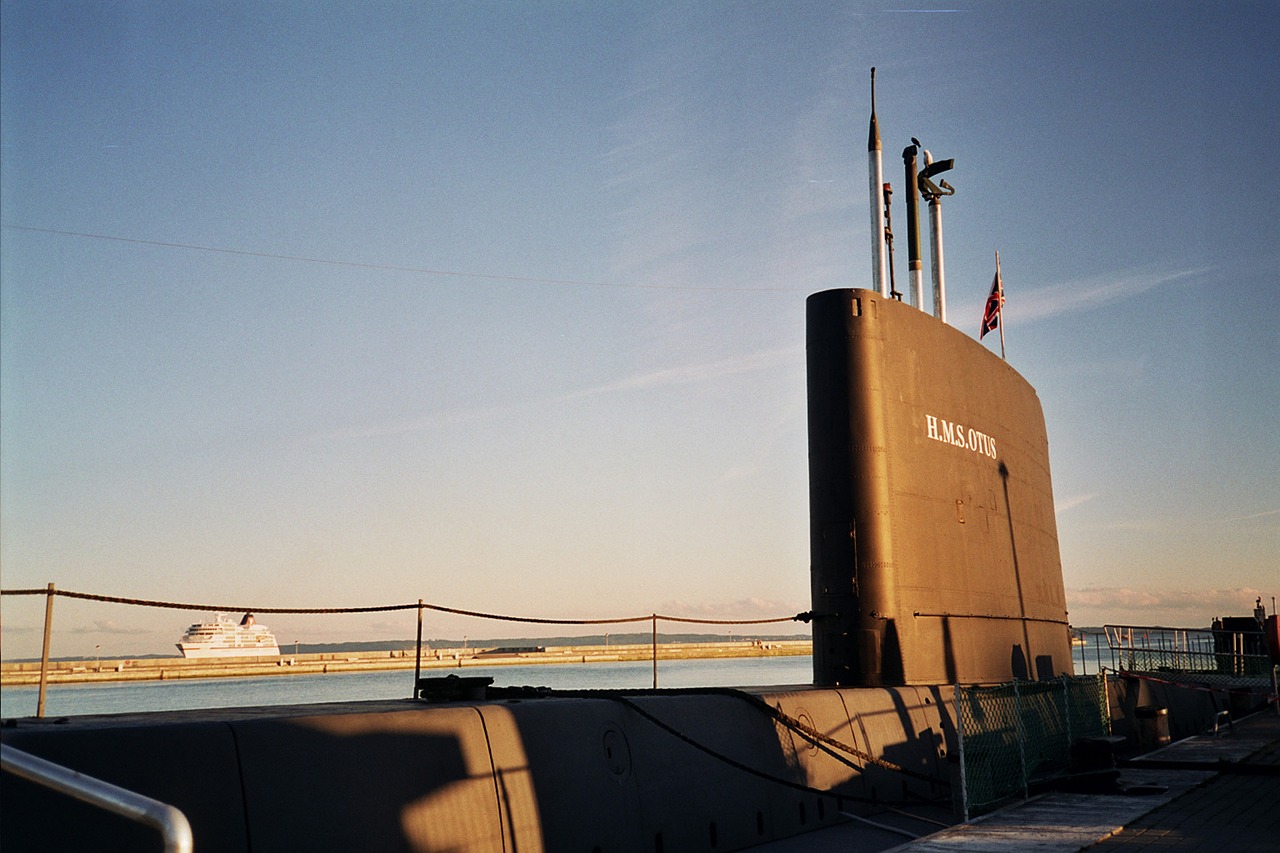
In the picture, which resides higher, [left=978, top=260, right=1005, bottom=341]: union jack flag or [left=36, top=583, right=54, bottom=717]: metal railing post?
[left=978, top=260, right=1005, bottom=341]: union jack flag

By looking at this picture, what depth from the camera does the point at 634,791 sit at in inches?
291

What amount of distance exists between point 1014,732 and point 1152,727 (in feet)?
18.1

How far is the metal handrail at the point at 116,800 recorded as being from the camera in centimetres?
243

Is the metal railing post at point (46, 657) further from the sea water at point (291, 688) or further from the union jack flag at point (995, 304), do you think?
the sea water at point (291, 688)

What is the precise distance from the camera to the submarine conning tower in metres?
10.4

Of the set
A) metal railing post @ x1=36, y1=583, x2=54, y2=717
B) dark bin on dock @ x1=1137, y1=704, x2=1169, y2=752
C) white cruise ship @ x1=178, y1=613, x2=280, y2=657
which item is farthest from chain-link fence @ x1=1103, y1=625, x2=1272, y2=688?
white cruise ship @ x1=178, y1=613, x2=280, y2=657

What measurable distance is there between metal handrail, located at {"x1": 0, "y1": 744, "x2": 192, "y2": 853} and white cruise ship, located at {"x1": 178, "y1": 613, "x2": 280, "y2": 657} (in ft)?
306

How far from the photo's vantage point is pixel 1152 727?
14492 mm

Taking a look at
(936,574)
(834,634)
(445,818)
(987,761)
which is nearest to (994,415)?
(936,574)

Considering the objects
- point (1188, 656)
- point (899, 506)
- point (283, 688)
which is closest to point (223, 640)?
point (283, 688)

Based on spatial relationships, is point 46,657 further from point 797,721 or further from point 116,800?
point 797,721

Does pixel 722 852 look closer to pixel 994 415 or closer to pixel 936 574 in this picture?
pixel 936 574

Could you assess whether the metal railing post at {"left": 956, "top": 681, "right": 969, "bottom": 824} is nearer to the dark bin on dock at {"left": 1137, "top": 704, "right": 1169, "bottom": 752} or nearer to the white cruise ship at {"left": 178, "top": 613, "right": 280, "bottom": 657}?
the dark bin on dock at {"left": 1137, "top": 704, "right": 1169, "bottom": 752}

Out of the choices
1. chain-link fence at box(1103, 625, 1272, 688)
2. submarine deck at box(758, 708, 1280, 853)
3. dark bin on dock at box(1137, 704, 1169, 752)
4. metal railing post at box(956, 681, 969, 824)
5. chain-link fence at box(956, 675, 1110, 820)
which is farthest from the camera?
chain-link fence at box(1103, 625, 1272, 688)
